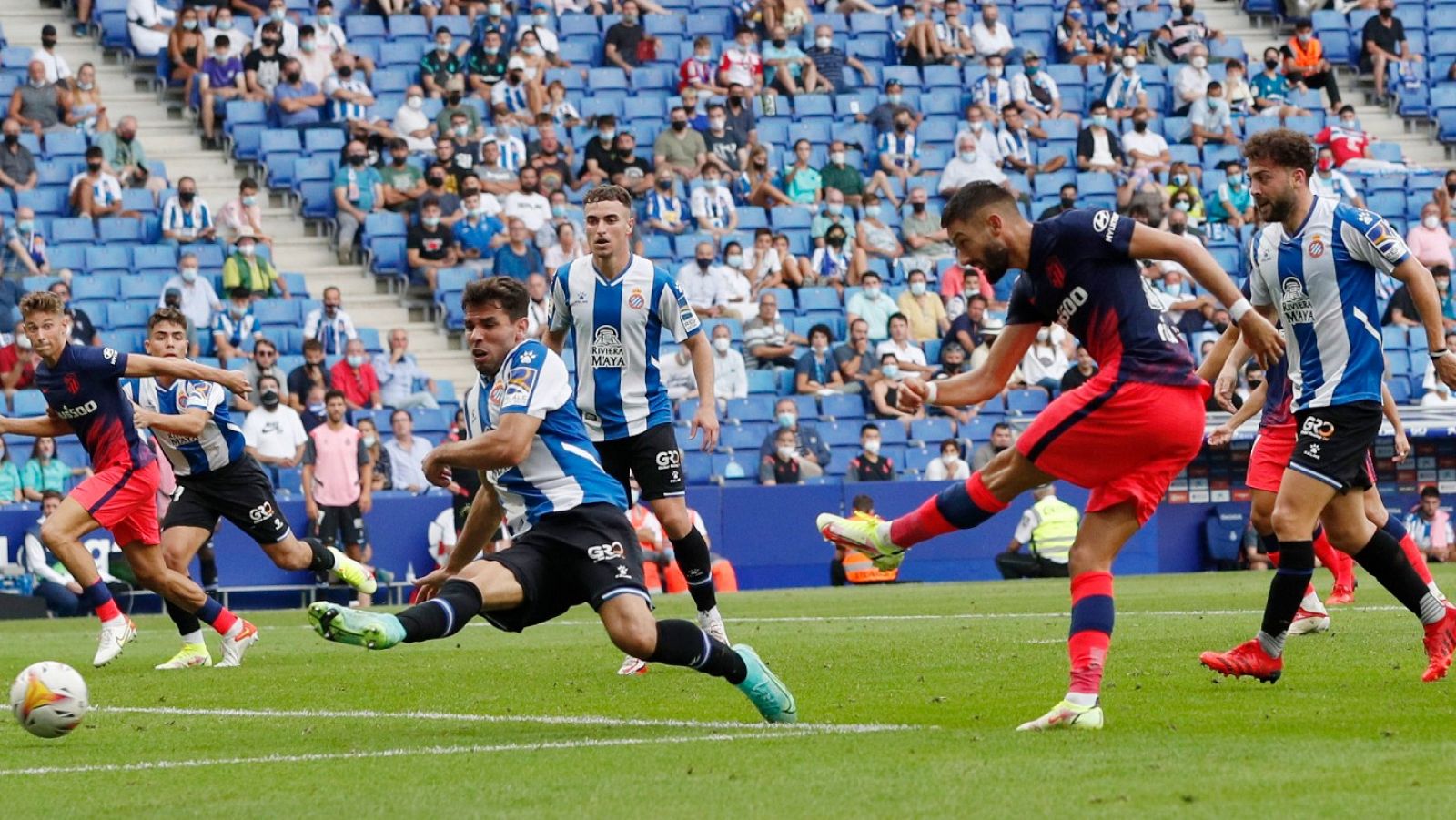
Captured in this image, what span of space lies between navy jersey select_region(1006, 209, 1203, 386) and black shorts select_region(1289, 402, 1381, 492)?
1.74 metres

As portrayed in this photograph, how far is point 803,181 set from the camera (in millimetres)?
28422

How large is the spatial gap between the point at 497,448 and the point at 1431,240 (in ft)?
76.2

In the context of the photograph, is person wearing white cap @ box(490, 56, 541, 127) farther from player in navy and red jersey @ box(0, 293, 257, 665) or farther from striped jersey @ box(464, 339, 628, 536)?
striped jersey @ box(464, 339, 628, 536)

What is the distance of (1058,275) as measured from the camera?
307 inches

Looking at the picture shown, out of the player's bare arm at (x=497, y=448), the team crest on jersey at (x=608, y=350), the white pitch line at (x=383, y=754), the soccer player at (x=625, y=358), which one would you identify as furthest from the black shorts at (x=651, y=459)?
the white pitch line at (x=383, y=754)

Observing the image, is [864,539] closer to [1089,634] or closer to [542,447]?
[1089,634]

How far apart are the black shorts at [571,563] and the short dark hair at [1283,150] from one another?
10.8 ft

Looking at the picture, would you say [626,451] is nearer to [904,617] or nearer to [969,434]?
[904,617]

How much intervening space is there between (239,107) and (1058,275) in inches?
831

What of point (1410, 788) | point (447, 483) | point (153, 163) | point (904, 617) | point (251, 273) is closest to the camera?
point (1410, 788)

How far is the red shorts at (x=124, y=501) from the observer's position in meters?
12.9

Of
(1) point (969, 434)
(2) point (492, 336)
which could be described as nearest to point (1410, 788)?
(2) point (492, 336)

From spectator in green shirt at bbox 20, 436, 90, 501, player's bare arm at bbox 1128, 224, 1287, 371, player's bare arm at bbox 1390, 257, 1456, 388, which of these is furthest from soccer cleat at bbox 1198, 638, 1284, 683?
spectator in green shirt at bbox 20, 436, 90, 501

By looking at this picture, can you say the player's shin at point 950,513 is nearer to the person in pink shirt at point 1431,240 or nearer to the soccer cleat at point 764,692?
the soccer cleat at point 764,692
